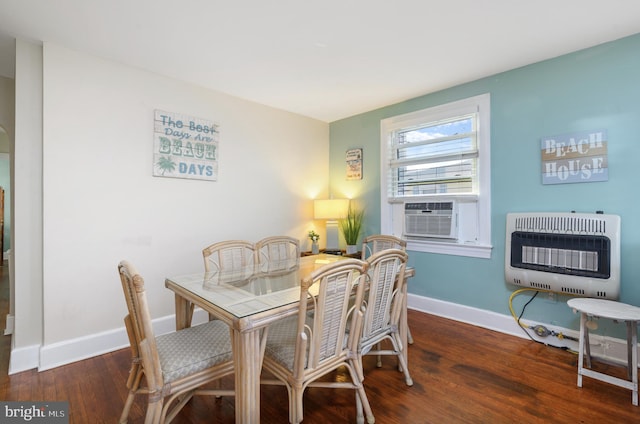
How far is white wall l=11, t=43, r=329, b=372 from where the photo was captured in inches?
88.7

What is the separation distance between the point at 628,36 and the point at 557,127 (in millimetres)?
710

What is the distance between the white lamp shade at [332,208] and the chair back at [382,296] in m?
1.90

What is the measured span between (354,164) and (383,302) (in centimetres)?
247

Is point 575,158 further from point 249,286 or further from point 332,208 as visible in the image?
point 249,286

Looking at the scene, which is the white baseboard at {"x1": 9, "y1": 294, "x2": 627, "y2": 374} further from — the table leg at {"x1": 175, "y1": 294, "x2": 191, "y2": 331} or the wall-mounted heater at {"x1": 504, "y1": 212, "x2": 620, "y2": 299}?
the table leg at {"x1": 175, "y1": 294, "x2": 191, "y2": 331}

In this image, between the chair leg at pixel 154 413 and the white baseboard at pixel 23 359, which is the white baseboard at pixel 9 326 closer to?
the white baseboard at pixel 23 359

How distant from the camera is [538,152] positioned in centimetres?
258

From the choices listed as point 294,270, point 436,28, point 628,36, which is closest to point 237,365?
point 294,270

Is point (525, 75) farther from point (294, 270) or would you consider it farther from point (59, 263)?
point (59, 263)

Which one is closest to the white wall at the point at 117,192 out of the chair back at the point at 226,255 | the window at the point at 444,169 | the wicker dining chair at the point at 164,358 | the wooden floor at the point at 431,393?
the wooden floor at the point at 431,393

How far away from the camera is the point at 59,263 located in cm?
227

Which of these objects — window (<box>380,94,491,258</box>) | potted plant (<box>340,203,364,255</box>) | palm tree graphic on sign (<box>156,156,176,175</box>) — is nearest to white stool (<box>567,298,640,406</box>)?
window (<box>380,94,491,258</box>)

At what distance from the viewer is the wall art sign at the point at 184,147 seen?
2.73 metres

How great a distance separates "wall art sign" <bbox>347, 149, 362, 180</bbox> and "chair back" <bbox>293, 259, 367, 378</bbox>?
2.59 metres
